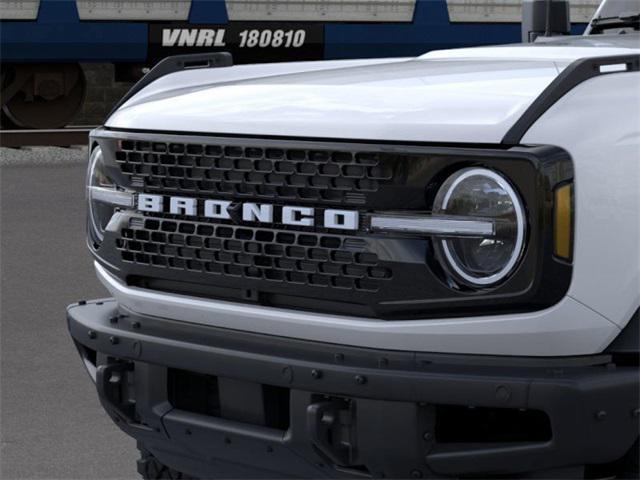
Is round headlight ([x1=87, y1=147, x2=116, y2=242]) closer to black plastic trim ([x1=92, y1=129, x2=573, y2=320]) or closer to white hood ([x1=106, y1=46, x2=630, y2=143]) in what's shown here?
white hood ([x1=106, y1=46, x2=630, y2=143])

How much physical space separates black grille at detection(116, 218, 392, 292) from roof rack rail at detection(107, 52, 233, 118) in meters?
0.52

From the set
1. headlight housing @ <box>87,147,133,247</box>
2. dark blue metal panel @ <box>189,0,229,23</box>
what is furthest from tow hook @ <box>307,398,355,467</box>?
dark blue metal panel @ <box>189,0,229,23</box>

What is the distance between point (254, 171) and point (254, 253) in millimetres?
188

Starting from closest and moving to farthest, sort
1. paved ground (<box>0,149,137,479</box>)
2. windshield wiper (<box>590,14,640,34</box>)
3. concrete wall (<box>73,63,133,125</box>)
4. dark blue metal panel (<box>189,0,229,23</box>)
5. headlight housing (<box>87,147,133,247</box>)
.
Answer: headlight housing (<box>87,147,133,247</box>) → windshield wiper (<box>590,14,640,34</box>) → paved ground (<box>0,149,137,479</box>) → dark blue metal panel (<box>189,0,229,23</box>) → concrete wall (<box>73,63,133,125</box>)

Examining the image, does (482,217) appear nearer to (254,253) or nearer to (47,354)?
(254,253)

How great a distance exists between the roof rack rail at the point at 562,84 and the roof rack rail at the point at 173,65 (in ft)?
4.51

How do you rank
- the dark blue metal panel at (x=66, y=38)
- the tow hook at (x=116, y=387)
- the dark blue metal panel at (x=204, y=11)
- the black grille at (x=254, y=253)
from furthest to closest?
the dark blue metal panel at (x=204, y=11) < the dark blue metal panel at (x=66, y=38) < the tow hook at (x=116, y=387) < the black grille at (x=254, y=253)

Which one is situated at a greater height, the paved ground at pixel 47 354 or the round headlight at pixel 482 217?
the round headlight at pixel 482 217

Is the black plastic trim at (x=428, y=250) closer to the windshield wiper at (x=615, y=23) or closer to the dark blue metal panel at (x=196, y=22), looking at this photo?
the windshield wiper at (x=615, y=23)

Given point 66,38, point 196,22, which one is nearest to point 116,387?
point 66,38

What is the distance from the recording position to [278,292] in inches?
130

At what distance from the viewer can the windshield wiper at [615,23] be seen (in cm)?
462

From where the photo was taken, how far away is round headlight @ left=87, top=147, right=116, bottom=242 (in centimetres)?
381

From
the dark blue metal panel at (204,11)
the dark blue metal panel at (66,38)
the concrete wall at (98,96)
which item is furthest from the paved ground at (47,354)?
the concrete wall at (98,96)
